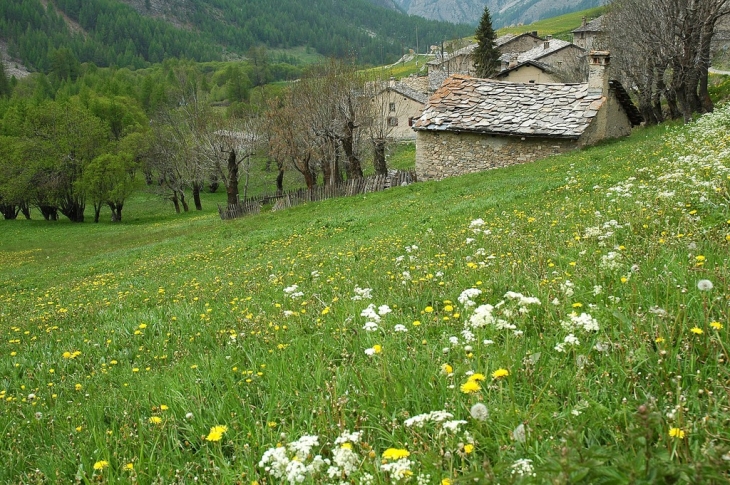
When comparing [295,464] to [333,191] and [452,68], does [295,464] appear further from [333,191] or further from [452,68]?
[452,68]

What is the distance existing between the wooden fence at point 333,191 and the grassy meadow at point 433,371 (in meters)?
21.7

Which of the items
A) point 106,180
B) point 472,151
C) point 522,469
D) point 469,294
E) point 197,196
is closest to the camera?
point 522,469

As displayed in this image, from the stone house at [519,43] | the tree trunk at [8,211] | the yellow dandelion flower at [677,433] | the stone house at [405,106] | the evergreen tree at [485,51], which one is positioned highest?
the stone house at [519,43]

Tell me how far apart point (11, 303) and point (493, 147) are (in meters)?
22.0

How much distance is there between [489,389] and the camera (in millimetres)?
2607

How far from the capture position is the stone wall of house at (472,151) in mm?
25531

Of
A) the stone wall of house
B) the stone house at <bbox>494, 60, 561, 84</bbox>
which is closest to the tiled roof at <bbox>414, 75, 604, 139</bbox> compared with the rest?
the stone wall of house

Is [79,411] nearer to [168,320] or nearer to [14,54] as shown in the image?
[168,320]

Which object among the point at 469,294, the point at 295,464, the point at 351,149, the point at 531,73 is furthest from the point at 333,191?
the point at 531,73

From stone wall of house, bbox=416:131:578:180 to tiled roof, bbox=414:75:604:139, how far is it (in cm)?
59

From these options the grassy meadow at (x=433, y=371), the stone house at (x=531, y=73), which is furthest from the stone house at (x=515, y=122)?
the stone house at (x=531, y=73)

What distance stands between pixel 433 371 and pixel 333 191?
1154 inches

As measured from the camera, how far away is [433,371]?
3.03m

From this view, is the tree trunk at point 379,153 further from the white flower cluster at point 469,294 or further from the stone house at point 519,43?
the stone house at point 519,43
